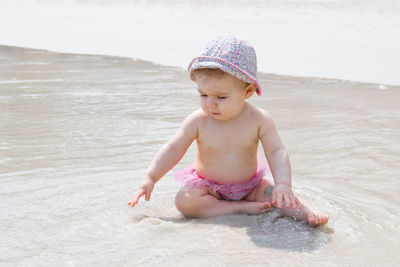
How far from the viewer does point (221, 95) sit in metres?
2.38

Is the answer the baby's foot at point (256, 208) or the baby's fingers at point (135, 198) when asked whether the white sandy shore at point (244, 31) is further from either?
the baby's fingers at point (135, 198)

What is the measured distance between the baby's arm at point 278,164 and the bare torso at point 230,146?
0.15 ft

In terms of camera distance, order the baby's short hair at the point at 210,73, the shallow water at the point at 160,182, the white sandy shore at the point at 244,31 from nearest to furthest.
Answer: the shallow water at the point at 160,182 → the baby's short hair at the point at 210,73 → the white sandy shore at the point at 244,31

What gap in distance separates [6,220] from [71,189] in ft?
1.53

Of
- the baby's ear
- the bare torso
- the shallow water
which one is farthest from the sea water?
the baby's ear

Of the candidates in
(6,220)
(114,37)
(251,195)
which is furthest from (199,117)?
(114,37)

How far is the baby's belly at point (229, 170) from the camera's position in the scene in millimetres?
2535

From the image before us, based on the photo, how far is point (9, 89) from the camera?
5621 millimetres

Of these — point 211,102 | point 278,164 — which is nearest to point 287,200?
point 278,164

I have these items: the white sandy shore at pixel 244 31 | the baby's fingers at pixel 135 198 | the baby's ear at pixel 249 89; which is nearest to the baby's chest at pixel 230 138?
the baby's ear at pixel 249 89

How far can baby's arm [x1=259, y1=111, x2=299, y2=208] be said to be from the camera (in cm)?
224

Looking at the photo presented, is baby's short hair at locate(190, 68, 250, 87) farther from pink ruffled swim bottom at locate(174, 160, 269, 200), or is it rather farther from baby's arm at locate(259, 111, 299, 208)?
pink ruffled swim bottom at locate(174, 160, 269, 200)

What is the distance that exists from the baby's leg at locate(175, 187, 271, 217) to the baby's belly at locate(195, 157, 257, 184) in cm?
13

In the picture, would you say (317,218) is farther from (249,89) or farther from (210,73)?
(210,73)
